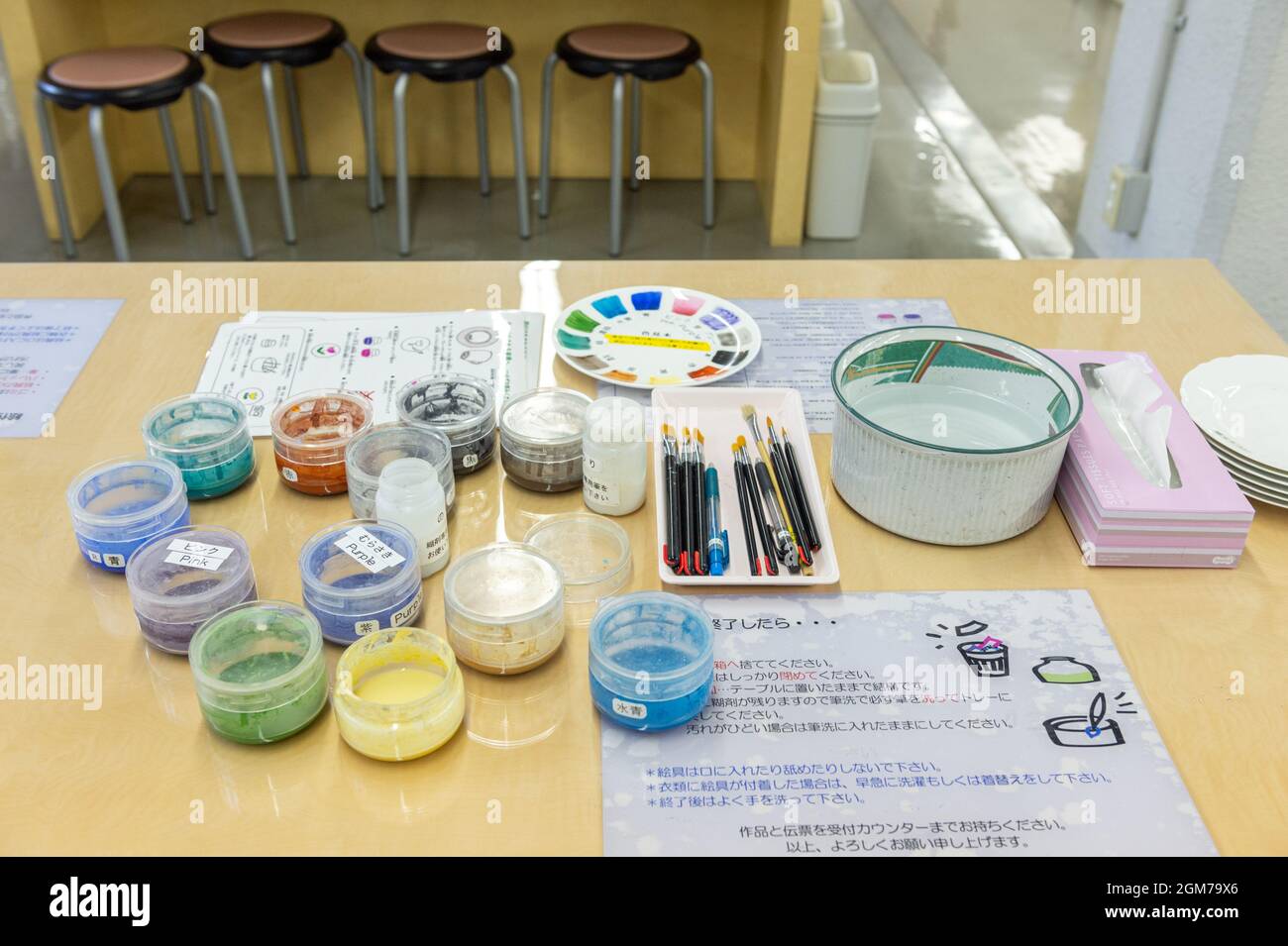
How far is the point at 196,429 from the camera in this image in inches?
48.8

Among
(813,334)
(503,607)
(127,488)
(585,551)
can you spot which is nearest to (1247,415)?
(813,334)

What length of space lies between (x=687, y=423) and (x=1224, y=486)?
0.55 meters

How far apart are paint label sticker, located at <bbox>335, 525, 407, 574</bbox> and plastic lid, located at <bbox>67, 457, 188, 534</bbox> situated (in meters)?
0.18

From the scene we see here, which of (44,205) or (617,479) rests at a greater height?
(617,479)

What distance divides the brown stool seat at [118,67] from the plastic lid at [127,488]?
2195mm

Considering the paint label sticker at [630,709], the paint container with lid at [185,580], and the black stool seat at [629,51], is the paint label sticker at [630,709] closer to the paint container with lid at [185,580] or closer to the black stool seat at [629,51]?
the paint container with lid at [185,580]

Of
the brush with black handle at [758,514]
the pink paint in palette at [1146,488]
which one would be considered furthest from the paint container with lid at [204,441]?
the pink paint in palette at [1146,488]

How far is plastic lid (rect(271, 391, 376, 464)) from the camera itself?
46.8 inches

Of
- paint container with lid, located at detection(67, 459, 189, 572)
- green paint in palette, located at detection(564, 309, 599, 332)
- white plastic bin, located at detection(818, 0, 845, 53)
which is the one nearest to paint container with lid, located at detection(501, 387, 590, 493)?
green paint in palette, located at detection(564, 309, 599, 332)

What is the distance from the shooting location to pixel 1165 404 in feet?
4.10

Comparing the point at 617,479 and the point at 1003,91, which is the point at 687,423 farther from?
the point at 1003,91

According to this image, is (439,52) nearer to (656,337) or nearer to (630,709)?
(656,337)

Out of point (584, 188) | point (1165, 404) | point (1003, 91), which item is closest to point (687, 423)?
point (1165, 404)
